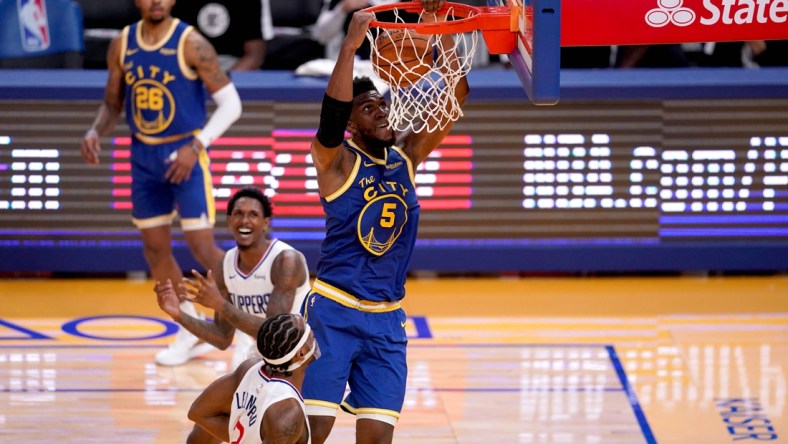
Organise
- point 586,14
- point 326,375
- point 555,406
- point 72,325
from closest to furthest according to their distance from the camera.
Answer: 1. point 586,14
2. point 326,375
3. point 555,406
4. point 72,325

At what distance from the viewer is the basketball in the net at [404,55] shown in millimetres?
5555

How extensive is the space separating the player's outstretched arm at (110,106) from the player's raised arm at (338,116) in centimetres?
307

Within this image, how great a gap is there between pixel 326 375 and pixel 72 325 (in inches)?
154

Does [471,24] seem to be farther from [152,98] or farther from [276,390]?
[152,98]

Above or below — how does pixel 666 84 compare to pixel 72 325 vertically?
above

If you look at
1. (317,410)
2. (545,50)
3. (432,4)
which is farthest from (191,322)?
(545,50)

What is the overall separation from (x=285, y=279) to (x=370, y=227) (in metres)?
1.08

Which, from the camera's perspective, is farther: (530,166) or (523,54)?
(530,166)

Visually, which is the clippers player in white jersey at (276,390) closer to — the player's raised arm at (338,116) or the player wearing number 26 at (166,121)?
the player's raised arm at (338,116)

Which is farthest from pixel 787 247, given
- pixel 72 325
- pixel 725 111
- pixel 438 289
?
pixel 72 325

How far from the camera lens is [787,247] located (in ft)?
32.2

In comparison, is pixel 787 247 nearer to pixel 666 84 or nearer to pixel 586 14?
pixel 666 84

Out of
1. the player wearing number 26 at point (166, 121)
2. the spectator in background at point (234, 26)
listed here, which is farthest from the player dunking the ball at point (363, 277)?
the spectator in background at point (234, 26)

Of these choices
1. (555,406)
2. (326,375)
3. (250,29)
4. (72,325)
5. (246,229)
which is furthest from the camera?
(250,29)
